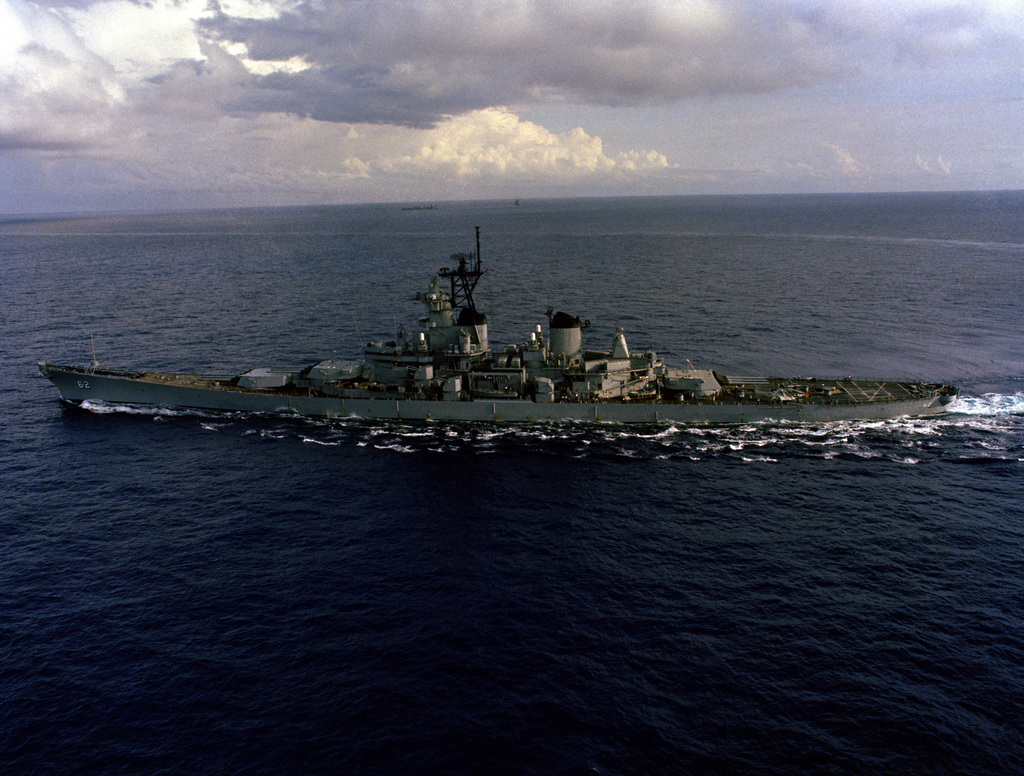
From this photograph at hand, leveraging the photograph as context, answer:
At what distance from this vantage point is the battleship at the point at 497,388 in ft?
198

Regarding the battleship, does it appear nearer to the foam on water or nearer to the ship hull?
the ship hull

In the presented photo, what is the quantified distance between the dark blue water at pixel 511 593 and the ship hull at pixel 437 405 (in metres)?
1.81

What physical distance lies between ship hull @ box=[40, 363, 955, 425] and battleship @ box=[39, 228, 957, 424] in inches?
4.1

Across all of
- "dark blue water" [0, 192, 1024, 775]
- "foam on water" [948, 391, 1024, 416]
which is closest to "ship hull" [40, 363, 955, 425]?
"dark blue water" [0, 192, 1024, 775]

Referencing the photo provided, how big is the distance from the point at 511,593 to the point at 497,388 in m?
30.8

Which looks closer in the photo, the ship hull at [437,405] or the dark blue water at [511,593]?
the dark blue water at [511,593]

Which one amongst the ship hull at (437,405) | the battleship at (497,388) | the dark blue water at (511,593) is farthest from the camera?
the battleship at (497,388)

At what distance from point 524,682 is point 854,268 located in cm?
14629

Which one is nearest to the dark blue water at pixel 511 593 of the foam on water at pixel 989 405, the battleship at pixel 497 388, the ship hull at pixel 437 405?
the foam on water at pixel 989 405

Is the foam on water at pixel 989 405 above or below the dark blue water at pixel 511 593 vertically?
above

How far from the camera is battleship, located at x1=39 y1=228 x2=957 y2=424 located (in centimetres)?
6022

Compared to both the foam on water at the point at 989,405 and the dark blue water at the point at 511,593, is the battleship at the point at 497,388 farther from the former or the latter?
the foam on water at the point at 989,405

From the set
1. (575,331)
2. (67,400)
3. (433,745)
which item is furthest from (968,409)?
(67,400)

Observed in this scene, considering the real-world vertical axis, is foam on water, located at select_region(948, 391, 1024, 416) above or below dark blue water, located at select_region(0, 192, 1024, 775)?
above
